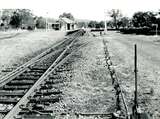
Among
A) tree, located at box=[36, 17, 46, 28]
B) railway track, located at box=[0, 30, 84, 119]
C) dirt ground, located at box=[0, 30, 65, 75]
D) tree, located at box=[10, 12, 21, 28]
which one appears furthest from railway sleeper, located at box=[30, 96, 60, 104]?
tree, located at box=[36, 17, 46, 28]

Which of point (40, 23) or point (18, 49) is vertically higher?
point (40, 23)

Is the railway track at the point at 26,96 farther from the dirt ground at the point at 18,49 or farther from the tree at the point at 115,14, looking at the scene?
the tree at the point at 115,14

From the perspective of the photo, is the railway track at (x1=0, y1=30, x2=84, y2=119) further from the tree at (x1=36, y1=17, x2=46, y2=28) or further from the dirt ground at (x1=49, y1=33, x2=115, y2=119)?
the tree at (x1=36, y1=17, x2=46, y2=28)

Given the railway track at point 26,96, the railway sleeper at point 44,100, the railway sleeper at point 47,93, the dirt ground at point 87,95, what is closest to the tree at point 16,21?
the railway track at point 26,96

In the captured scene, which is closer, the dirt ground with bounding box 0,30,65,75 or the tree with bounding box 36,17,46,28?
the dirt ground with bounding box 0,30,65,75

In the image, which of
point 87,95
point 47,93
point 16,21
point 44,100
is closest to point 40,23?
point 16,21

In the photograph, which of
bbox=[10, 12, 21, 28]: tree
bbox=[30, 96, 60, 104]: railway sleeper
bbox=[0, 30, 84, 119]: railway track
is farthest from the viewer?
bbox=[10, 12, 21, 28]: tree

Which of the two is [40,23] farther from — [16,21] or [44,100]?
[44,100]

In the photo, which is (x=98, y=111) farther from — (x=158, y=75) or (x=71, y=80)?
(x=158, y=75)

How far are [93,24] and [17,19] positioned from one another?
252 feet

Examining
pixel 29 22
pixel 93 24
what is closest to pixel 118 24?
pixel 93 24

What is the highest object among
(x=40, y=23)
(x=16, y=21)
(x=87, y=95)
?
(x=16, y=21)

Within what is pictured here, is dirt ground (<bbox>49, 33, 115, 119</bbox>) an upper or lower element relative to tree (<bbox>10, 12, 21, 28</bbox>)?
lower

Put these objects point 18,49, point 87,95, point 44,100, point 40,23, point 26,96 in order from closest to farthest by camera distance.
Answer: point 44,100, point 26,96, point 87,95, point 18,49, point 40,23
